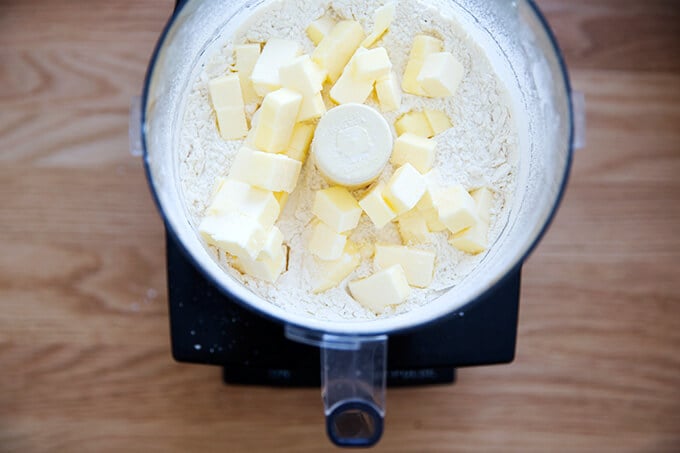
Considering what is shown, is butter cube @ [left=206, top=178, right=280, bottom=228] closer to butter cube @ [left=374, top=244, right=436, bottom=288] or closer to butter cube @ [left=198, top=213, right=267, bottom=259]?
butter cube @ [left=198, top=213, right=267, bottom=259]

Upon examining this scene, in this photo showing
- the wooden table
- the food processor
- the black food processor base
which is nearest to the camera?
the food processor

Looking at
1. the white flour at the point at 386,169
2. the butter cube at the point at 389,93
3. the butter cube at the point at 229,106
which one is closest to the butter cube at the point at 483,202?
the white flour at the point at 386,169

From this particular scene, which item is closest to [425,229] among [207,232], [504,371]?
[207,232]

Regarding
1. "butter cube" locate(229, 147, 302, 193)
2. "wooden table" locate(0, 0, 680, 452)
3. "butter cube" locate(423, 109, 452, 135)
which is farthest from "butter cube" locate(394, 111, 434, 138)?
"wooden table" locate(0, 0, 680, 452)

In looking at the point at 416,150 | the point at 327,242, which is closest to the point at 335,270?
the point at 327,242

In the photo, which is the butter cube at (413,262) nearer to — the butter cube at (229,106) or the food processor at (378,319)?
the food processor at (378,319)

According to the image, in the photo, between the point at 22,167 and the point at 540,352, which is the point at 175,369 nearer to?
the point at 22,167
